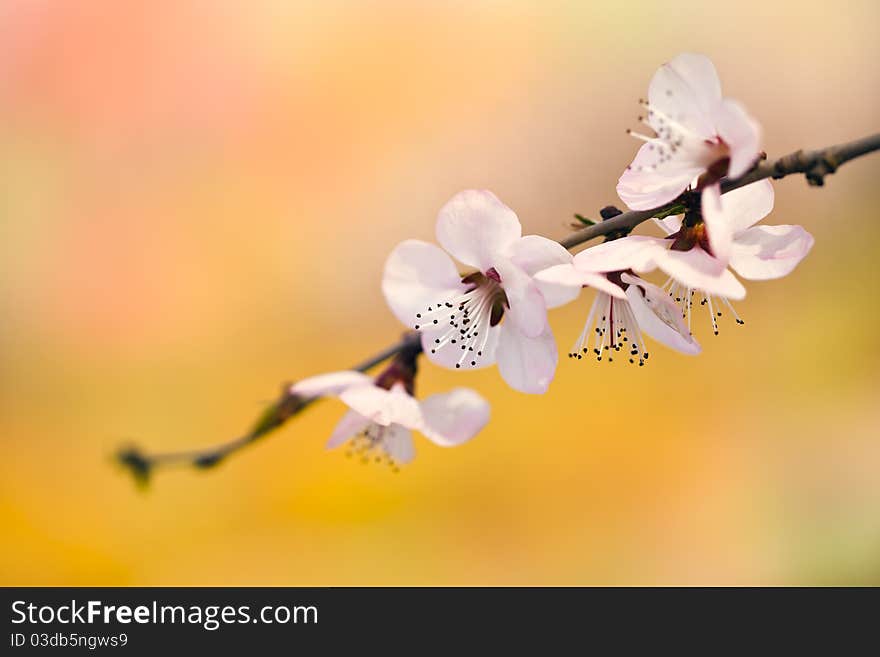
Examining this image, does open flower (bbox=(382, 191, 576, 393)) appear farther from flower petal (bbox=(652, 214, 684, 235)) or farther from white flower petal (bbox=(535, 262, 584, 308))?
flower petal (bbox=(652, 214, 684, 235))

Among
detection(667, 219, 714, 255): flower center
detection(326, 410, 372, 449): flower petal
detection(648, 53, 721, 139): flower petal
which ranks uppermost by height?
detection(648, 53, 721, 139): flower petal

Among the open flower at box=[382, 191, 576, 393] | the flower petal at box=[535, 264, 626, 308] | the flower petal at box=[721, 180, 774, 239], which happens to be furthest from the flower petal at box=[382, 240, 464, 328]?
the flower petal at box=[721, 180, 774, 239]

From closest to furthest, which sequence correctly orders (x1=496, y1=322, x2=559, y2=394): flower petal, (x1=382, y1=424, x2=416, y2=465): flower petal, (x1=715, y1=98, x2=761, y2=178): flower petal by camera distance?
(x1=715, y1=98, x2=761, y2=178): flower petal
(x1=496, y1=322, x2=559, y2=394): flower petal
(x1=382, y1=424, x2=416, y2=465): flower petal

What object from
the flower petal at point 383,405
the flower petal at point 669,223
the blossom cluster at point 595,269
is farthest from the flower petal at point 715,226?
the flower petal at point 383,405

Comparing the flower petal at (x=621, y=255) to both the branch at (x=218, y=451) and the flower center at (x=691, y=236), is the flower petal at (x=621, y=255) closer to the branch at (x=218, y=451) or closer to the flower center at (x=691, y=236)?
the flower center at (x=691, y=236)

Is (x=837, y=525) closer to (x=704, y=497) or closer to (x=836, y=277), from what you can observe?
(x=704, y=497)
